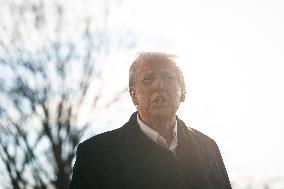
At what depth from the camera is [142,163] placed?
3010 mm

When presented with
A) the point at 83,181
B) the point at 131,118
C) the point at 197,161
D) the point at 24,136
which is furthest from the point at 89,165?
the point at 24,136

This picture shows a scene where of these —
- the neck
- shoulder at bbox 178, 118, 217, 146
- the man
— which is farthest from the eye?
shoulder at bbox 178, 118, 217, 146

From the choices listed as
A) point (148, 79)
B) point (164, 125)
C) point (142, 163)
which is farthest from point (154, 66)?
point (142, 163)

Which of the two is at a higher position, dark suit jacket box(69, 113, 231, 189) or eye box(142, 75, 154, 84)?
eye box(142, 75, 154, 84)

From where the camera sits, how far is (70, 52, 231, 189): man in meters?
2.86

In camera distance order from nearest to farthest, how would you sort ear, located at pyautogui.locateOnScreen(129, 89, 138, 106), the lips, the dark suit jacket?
the dark suit jacket → the lips → ear, located at pyautogui.locateOnScreen(129, 89, 138, 106)

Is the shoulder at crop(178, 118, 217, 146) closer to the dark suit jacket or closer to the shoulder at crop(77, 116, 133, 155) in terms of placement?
the dark suit jacket

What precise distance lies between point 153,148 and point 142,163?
15 centimetres

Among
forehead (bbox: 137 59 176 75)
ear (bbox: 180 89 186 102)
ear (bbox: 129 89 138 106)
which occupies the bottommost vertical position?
ear (bbox: 180 89 186 102)

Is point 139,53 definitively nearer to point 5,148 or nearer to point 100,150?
point 100,150

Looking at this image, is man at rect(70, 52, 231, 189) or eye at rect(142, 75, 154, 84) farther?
eye at rect(142, 75, 154, 84)

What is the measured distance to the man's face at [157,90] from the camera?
309 cm

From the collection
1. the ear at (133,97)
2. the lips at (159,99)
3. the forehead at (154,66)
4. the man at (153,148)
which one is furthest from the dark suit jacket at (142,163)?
the forehead at (154,66)

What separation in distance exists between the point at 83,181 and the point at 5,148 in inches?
401
